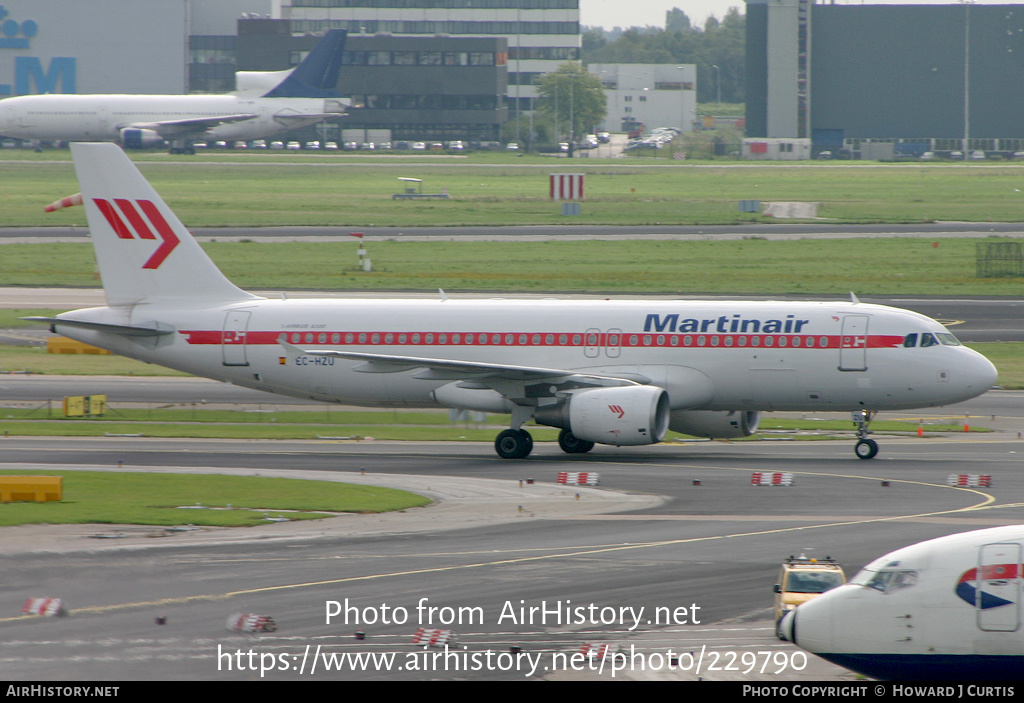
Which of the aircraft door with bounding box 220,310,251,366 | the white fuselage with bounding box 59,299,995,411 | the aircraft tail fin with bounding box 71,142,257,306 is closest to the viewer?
the white fuselage with bounding box 59,299,995,411

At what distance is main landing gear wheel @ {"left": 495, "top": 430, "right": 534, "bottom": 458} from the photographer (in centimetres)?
3694

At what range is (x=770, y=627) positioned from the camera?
18922 mm

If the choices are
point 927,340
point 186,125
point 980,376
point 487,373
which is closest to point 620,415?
point 487,373

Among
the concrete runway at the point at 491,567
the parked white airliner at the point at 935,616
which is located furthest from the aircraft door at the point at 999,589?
the concrete runway at the point at 491,567

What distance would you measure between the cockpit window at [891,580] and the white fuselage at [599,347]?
21.5 metres

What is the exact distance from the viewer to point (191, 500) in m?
29.0

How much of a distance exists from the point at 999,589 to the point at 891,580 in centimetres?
125

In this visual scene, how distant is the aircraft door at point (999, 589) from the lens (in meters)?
14.2

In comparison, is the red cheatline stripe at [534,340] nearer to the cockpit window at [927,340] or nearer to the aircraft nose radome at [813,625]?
the cockpit window at [927,340]

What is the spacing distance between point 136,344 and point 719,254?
5063cm

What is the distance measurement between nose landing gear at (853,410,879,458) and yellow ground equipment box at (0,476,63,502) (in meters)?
21.8

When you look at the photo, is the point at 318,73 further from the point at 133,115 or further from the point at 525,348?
the point at 525,348

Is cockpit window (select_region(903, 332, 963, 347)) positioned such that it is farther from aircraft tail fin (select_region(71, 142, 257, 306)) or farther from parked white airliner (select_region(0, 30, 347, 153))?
parked white airliner (select_region(0, 30, 347, 153))

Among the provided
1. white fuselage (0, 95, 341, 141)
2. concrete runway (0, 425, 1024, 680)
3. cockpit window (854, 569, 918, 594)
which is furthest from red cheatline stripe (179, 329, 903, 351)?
white fuselage (0, 95, 341, 141)
